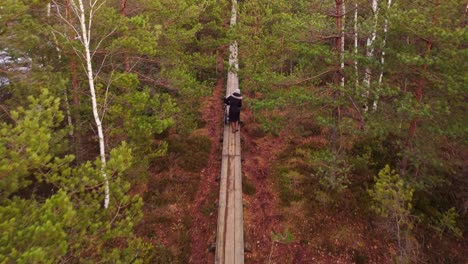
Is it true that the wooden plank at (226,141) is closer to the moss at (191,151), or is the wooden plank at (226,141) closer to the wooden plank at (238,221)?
the wooden plank at (238,221)

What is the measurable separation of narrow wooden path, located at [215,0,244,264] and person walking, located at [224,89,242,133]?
829mm

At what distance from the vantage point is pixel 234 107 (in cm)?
1407

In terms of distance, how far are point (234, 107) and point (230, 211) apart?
5.59 meters

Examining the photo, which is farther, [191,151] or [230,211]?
[191,151]

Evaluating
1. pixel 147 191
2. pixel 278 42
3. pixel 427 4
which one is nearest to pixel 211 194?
pixel 147 191

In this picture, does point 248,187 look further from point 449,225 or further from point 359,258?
point 449,225

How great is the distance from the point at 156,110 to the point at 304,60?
593cm

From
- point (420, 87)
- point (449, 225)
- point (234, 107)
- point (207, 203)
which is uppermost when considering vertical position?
point (420, 87)

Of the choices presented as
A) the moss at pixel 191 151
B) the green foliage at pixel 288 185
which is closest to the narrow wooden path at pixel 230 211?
the moss at pixel 191 151

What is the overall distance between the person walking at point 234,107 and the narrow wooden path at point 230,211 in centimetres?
83

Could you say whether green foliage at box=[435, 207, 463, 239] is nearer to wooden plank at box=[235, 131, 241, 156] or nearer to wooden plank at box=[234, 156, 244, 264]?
wooden plank at box=[234, 156, 244, 264]

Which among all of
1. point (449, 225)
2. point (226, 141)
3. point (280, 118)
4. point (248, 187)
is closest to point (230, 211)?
point (248, 187)

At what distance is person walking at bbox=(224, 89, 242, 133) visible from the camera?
13.8 meters

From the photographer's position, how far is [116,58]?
1165 cm
